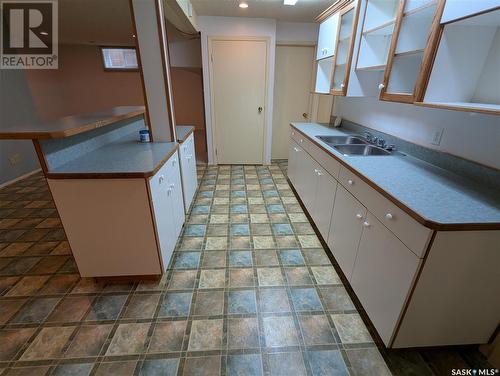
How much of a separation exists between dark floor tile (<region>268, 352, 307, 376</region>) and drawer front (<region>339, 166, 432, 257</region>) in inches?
33.6

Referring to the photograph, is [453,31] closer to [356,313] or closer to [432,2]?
[432,2]

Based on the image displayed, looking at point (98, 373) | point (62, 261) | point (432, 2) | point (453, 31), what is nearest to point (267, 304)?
point (98, 373)

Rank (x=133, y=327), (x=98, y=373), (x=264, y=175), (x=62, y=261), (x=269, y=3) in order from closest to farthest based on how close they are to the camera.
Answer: (x=98, y=373) → (x=133, y=327) → (x=62, y=261) → (x=269, y=3) → (x=264, y=175)

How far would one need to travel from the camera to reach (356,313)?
160cm

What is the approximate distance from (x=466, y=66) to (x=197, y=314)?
224 cm

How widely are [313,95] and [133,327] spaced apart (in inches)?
166

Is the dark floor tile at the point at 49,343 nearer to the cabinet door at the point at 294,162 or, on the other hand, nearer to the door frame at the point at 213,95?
the cabinet door at the point at 294,162

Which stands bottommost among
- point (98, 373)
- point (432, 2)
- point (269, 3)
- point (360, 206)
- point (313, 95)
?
point (98, 373)

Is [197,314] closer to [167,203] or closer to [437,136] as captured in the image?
[167,203]

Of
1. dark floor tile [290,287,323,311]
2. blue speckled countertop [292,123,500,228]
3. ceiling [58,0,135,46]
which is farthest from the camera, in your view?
ceiling [58,0,135,46]

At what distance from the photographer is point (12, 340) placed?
4.63ft

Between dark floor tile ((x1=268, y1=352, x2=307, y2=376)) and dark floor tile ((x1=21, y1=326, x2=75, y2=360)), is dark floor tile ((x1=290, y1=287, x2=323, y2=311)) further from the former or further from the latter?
dark floor tile ((x1=21, y1=326, x2=75, y2=360))

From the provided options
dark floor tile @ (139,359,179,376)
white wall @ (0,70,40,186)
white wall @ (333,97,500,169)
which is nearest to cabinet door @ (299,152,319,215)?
white wall @ (333,97,500,169)

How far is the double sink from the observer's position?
7.33ft
